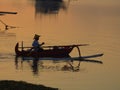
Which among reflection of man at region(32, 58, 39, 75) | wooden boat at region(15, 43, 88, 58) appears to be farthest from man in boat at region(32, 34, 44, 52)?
reflection of man at region(32, 58, 39, 75)

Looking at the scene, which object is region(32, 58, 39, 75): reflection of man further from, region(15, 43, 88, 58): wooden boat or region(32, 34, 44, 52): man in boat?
region(32, 34, 44, 52): man in boat

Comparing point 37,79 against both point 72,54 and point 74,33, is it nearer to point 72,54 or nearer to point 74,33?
point 72,54

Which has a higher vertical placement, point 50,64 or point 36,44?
point 36,44

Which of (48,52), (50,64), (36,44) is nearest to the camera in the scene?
(36,44)

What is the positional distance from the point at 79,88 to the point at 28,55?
12.2 meters

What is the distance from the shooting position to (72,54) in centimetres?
4738

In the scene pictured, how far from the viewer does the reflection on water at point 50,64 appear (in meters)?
38.7

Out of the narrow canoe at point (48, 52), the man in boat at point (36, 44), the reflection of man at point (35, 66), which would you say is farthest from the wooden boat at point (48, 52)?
the reflection of man at point (35, 66)

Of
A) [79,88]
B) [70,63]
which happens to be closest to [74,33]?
[70,63]

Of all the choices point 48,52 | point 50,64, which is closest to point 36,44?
point 48,52

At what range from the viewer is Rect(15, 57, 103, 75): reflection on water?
38.7m

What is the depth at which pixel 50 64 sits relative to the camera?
4084 cm

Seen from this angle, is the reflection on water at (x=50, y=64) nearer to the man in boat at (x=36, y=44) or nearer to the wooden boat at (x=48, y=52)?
the wooden boat at (x=48, y=52)

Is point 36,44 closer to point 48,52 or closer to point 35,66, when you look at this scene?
point 48,52
